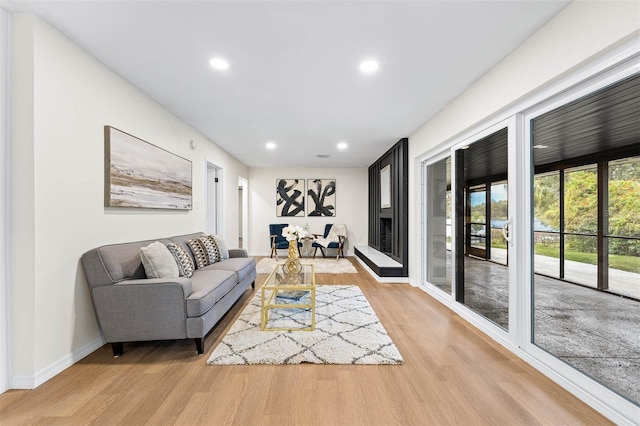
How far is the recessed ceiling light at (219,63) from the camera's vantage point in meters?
2.33

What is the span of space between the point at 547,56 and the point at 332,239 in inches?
225

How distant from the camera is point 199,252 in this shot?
3508 mm

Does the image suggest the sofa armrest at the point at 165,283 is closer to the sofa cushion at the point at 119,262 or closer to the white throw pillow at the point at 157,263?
the sofa cushion at the point at 119,262

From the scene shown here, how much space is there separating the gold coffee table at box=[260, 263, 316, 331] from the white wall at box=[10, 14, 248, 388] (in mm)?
1442

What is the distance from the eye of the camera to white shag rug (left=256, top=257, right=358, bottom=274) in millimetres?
5531

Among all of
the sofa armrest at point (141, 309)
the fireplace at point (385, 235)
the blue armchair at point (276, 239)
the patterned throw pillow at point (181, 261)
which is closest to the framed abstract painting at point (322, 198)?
the blue armchair at point (276, 239)

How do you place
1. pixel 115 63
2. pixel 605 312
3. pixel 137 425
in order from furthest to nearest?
pixel 605 312 → pixel 115 63 → pixel 137 425

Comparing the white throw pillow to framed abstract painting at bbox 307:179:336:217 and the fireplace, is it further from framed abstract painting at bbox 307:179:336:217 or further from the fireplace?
framed abstract painting at bbox 307:179:336:217

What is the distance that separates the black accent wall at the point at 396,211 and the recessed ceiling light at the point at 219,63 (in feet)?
10.9

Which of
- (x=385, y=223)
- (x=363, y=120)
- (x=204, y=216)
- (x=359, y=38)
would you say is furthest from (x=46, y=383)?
(x=385, y=223)

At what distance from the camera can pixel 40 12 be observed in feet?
5.95

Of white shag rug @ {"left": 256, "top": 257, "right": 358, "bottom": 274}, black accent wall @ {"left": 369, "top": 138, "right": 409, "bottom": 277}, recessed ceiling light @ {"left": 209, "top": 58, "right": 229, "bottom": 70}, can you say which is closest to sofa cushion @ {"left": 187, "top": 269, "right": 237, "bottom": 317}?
recessed ceiling light @ {"left": 209, "top": 58, "right": 229, "bottom": 70}

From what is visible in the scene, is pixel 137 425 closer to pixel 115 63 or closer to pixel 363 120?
pixel 115 63

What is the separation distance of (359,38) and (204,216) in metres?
3.57
